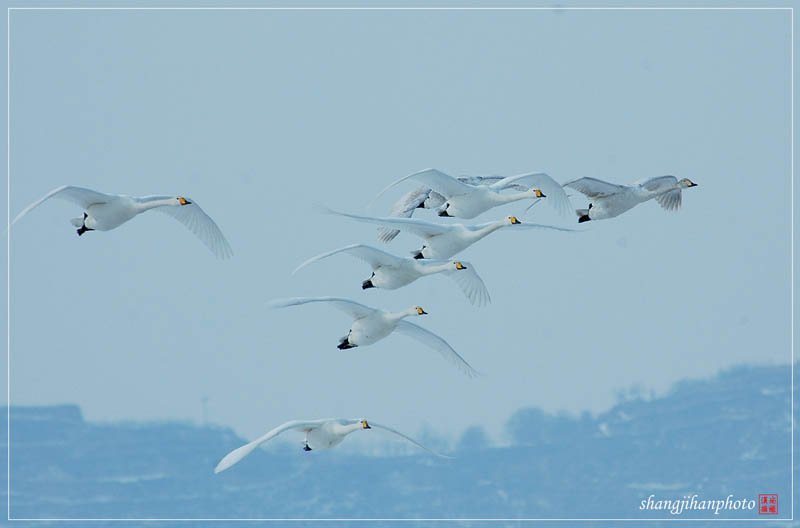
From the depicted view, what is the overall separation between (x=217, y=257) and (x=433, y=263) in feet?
9.22

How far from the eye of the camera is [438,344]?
2309cm

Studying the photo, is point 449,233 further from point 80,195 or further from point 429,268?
point 80,195

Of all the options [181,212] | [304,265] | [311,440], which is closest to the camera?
[304,265]

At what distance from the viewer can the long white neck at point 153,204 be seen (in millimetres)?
22234

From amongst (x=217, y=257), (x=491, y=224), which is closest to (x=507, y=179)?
(x=491, y=224)

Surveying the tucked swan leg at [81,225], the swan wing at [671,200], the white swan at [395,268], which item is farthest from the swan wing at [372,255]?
the swan wing at [671,200]

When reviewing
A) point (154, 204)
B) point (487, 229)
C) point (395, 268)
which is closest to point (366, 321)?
point (395, 268)

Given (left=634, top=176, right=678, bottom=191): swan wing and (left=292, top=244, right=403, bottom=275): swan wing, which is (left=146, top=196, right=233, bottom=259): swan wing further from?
(left=634, top=176, right=678, bottom=191): swan wing

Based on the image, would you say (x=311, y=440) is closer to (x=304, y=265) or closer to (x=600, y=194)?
(x=304, y=265)

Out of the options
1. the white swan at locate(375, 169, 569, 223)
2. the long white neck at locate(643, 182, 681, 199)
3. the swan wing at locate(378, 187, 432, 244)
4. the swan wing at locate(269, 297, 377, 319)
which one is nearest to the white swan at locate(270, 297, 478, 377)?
the swan wing at locate(269, 297, 377, 319)

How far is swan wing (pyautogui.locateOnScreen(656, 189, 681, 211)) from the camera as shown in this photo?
25203 millimetres

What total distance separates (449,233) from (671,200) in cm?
455

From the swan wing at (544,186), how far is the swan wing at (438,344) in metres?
1.95

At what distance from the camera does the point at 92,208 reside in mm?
22188
